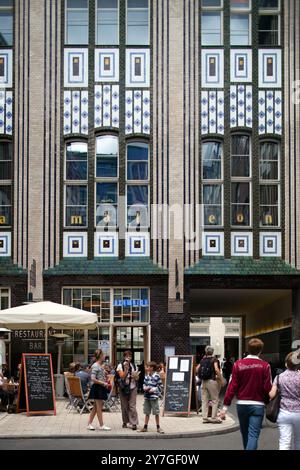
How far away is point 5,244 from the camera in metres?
32.1

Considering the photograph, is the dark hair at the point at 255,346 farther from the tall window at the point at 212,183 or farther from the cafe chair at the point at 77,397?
the tall window at the point at 212,183

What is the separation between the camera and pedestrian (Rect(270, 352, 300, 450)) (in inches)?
458

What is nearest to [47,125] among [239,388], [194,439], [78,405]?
[78,405]

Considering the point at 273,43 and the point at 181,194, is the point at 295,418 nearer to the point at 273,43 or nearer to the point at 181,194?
the point at 181,194

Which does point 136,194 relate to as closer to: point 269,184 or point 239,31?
point 269,184

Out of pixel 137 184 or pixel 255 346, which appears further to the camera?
pixel 137 184

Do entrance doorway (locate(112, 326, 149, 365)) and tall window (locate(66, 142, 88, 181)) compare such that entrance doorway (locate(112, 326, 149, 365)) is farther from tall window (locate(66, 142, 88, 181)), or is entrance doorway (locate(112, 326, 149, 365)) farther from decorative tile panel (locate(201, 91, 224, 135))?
decorative tile panel (locate(201, 91, 224, 135))

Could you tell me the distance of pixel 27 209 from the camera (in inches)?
1265

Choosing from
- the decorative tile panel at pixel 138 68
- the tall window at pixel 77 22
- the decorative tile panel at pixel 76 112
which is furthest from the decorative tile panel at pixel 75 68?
the decorative tile panel at pixel 138 68

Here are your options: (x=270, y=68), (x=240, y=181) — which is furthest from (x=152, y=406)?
(x=270, y=68)

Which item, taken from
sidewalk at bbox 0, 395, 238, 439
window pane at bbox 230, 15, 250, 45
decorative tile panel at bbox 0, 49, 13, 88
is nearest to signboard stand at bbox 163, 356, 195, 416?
sidewalk at bbox 0, 395, 238, 439

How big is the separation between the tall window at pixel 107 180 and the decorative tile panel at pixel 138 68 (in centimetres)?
210

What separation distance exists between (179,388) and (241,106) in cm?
1322

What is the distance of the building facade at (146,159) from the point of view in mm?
31984
